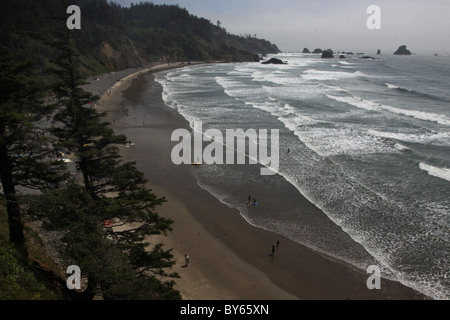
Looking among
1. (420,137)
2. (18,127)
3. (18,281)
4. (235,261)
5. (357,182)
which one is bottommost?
(235,261)

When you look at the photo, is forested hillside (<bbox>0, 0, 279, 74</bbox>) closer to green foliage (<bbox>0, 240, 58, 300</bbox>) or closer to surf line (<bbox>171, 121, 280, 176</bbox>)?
green foliage (<bbox>0, 240, 58, 300</bbox>)

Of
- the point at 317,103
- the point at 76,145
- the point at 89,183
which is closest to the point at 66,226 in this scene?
the point at 89,183

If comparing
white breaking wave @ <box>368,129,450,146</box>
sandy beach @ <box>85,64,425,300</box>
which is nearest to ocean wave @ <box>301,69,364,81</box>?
white breaking wave @ <box>368,129,450,146</box>

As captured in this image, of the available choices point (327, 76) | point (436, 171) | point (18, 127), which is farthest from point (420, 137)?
point (327, 76)

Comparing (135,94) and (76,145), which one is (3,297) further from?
(135,94)

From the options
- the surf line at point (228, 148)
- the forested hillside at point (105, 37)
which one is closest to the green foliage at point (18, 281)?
the forested hillside at point (105, 37)

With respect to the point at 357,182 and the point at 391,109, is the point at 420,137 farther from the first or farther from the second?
the point at 357,182

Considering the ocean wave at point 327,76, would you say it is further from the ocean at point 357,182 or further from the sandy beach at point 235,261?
the sandy beach at point 235,261
